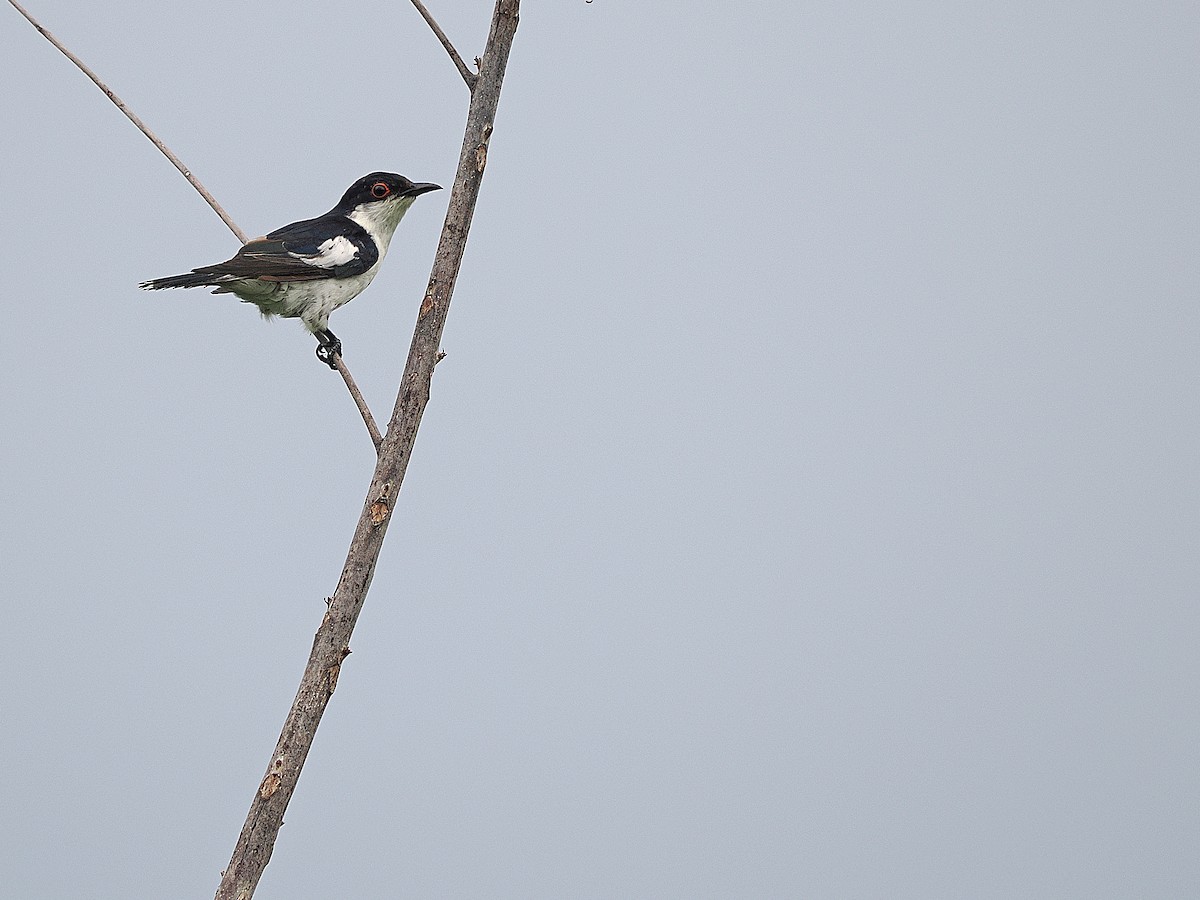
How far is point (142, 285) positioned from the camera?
1.87 m

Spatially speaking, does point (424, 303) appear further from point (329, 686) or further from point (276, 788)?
point (276, 788)

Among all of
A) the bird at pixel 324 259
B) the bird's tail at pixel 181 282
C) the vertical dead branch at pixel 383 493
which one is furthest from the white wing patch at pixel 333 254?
the vertical dead branch at pixel 383 493

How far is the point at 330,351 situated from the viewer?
212cm

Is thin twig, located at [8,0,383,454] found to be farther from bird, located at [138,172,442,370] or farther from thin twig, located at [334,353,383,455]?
bird, located at [138,172,442,370]

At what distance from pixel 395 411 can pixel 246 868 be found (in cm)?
63

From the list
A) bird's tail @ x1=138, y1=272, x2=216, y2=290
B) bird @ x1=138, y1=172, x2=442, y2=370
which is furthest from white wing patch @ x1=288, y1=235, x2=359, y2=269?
bird's tail @ x1=138, y1=272, x2=216, y2=290

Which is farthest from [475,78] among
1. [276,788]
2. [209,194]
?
[276,788]

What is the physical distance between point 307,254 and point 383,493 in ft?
2.05

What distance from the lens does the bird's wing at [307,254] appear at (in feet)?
6.58

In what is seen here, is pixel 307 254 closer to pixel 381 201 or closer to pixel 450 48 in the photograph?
pixel 381 201

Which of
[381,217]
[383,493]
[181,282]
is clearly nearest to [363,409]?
[383,493]

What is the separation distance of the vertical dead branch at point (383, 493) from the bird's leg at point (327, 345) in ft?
1.65

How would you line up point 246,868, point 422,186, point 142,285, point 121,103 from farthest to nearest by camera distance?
point 422,186 < point 142,285 < point 121,103 < point 246,868

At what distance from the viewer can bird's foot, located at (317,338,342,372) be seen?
2.10 metres
